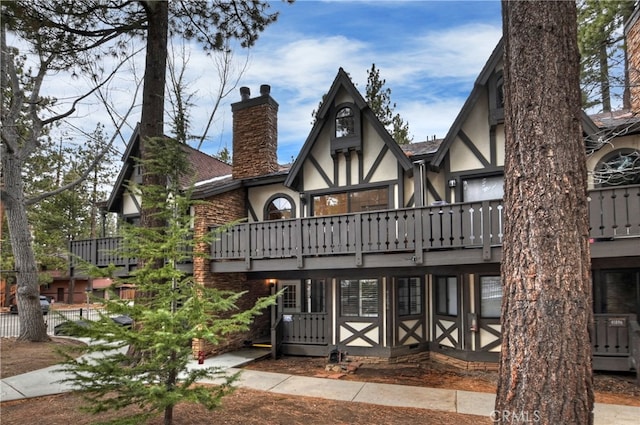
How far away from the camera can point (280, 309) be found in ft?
37.9

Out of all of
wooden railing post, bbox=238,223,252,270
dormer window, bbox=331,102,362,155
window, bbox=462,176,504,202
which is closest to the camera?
window, bbox=462,176,504,202

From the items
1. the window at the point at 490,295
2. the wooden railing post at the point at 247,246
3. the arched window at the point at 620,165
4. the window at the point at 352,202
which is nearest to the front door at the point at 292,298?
the wooden railing post at the point at 247,246

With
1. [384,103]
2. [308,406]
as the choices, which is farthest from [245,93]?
[308,406]

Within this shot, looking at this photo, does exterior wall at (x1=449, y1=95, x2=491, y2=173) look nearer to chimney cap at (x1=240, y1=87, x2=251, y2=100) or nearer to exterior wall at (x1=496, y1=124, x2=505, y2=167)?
exterior wall at (x1=496, y1=124, x2=505, y2=167)

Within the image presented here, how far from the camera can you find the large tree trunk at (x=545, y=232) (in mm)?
3264

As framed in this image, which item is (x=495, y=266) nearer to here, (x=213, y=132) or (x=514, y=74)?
(x=514, y=74)

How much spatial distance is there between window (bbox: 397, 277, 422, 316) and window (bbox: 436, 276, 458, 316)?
1.71ft

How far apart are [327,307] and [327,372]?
6.62 ft

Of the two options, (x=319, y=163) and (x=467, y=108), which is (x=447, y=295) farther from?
(x=319, y=163)

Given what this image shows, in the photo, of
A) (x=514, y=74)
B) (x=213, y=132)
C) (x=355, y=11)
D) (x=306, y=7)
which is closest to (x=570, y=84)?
(x=514, y=74)

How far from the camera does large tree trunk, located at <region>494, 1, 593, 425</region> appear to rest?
→ 128 inches

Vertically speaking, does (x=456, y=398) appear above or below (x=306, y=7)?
below

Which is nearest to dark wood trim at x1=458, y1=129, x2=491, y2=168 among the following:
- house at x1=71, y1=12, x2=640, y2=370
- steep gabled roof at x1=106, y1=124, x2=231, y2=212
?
house at x1=71, y1=12, x2=640, y2=370

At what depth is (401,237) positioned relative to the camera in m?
8.45
